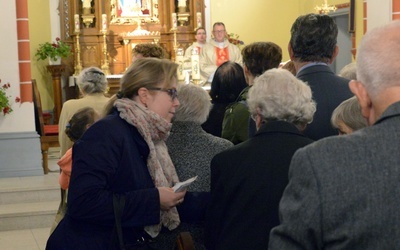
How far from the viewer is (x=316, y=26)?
11.6 ft

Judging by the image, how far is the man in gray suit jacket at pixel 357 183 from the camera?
163 centimetres

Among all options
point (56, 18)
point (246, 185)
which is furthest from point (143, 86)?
point (56, 18)

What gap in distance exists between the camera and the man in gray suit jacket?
1627 millimetres

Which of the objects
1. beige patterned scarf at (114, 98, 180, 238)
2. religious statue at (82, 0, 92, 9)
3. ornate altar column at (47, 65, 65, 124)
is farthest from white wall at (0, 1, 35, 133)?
beige patterned scarf at (114, 98, 180, 238)

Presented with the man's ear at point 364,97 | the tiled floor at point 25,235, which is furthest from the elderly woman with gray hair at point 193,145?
the tiled floor at point 25,235

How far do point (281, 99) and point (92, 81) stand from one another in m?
3.08

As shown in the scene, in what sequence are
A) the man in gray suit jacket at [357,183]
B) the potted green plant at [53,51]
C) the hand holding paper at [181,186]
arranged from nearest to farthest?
the man in gray suit jacket at [357,183], the hand holding paper at [181,186], the potted green plant at [53,51]

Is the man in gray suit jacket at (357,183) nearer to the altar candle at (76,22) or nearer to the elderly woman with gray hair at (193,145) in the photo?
the elderly woman with gray hair at (193,145)

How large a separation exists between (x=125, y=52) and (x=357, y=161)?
38.9 ft

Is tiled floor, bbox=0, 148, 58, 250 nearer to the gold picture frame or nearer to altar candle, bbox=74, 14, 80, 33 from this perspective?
altar candle, bbox=74, 14, 80, 33

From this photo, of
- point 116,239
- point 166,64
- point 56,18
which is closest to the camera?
point 116,239

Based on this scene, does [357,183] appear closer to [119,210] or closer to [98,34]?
[119,210]

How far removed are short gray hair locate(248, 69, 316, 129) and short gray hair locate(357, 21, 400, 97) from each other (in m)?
1.19

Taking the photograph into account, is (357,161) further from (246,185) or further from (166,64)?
(166,64)
